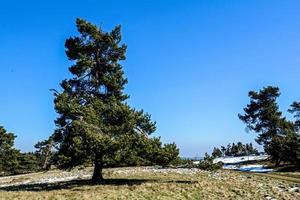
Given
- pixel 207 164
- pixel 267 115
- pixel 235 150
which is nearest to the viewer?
pixel 207 164

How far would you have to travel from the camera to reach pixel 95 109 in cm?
3566

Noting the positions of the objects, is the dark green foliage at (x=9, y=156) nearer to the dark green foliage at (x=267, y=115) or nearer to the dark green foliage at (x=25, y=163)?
the dark green foliage at (x=25, y=163)

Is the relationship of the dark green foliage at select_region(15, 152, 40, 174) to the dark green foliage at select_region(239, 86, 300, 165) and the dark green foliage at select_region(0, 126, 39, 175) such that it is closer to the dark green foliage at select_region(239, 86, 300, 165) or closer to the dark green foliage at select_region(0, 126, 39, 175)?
the dark green foliage at select_region(0, 126, 39, 175)

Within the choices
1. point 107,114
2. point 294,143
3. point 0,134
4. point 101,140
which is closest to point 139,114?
point 107,114

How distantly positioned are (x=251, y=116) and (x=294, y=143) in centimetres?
2255

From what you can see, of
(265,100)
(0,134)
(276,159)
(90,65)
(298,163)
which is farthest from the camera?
(0,134)

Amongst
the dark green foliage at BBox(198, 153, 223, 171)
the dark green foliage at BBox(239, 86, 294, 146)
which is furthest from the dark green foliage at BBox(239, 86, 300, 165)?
the dark green foliage at BBox(198, 153, 223, 171)

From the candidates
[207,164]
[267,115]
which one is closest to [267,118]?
[267,115]

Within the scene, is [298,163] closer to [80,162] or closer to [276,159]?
[276,159]

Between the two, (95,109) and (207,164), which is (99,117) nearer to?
(95,109)

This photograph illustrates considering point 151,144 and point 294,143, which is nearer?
point 151,144

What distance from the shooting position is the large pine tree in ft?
107

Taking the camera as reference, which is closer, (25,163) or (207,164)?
(207,164)

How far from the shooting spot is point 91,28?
38906 mm
